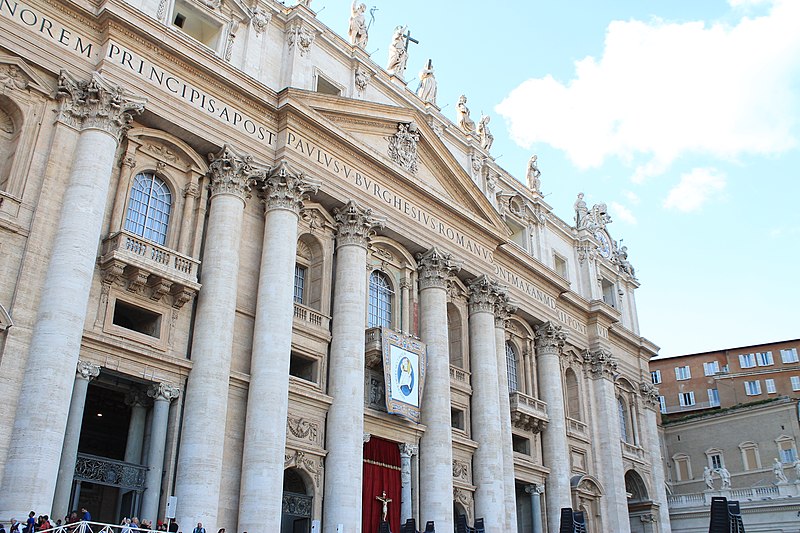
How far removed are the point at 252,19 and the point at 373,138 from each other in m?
5.76

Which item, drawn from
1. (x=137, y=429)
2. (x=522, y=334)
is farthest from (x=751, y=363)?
(x=137, y=429)

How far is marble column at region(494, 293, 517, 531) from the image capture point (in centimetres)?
2994

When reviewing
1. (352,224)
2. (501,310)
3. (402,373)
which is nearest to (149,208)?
(352,224)

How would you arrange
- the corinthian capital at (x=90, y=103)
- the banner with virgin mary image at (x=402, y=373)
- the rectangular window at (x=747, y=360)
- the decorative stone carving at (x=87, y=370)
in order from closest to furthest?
the decorative stone carving at (x=87, y=370) < the corinthian capital at (x=90, y=103) < the banner with virgin mary image at (x=402, y=373) < the rectangular window at (x=747, y=360)

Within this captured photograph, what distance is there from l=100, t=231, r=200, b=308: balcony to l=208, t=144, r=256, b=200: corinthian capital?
8.66 ft

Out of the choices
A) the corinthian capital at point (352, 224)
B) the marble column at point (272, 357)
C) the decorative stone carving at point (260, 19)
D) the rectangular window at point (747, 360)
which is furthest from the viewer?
the rectangular window at point (747, 360)

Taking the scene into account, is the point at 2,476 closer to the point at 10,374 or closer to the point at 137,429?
the point at 10,374

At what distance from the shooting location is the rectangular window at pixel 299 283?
26547 millimetres

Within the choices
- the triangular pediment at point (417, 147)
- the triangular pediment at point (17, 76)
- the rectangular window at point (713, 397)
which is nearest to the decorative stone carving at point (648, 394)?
the triangular pediment at point (417, 147)

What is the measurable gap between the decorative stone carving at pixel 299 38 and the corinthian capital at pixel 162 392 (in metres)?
12.8

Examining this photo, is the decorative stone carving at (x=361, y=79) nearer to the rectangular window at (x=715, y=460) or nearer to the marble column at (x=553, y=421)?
the marble column at (x=553, y=421)


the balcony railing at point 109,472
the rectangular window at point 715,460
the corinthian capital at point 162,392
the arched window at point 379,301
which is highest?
the arched window at point 379,301

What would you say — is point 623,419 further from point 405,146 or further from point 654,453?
point 405,146

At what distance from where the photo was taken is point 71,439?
1900 cm
